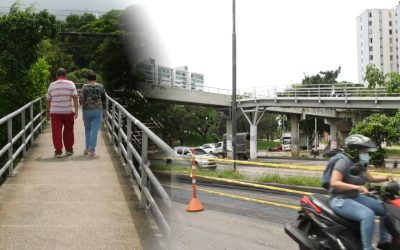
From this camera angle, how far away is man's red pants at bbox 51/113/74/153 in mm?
6129

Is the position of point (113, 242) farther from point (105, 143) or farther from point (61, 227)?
point (105, 143)

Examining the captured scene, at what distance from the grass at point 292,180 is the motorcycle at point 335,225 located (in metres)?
5.26

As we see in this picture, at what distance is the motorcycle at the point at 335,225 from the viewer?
291 cm

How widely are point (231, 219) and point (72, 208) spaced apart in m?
3.24

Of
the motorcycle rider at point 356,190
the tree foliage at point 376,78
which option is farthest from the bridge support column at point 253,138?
the motorcycle rider at point 356,190

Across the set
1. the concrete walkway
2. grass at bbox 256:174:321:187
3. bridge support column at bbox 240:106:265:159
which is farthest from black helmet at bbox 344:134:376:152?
bridge support column at bbox 240:106:265:159

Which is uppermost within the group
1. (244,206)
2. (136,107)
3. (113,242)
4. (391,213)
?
(136,107)

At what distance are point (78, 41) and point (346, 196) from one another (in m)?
1.87

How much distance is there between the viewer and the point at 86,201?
414cm

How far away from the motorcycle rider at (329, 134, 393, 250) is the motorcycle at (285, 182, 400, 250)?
0.05 m

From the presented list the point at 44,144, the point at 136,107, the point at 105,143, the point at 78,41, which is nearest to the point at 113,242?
the point at 136,107

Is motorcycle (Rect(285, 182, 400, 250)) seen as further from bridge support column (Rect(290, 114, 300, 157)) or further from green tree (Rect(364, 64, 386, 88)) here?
bridge support column (Rect(290, 114, 300, 157))

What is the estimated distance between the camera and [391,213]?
2914 mm

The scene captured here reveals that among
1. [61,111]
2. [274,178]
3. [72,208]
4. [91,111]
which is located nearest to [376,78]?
[274,178]
